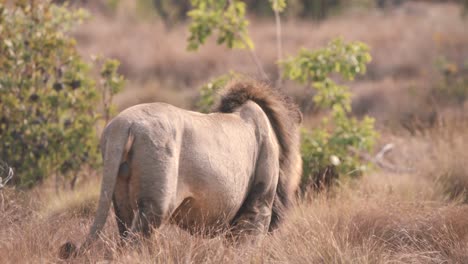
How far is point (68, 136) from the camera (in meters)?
7.76

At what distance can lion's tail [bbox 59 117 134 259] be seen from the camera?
13.9 ft

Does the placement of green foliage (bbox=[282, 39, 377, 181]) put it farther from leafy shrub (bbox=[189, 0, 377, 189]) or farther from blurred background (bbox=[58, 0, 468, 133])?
blurred background (bbox=[58, 0, 468, 133])

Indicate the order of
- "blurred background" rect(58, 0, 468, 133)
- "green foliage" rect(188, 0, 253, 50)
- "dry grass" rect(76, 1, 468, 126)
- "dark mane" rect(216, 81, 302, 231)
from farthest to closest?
1. "dry grass" rect(76, 1, 468, 126)
2. "blurred background" rect(58, 0, 468, 133)
3. "green foliage" rect(188, 0, 253, 50)
4. "dark mane" rect(216, 81, 302, 231)

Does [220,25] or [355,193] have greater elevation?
[220,25]

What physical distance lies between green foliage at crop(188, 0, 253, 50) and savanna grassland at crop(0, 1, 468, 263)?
60.1 inches

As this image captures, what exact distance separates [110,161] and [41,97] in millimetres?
3627

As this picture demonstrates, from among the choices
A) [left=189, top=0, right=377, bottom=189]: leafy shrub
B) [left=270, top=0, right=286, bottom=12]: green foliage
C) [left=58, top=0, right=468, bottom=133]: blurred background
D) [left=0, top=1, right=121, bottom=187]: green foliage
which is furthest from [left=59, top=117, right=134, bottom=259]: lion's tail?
[left=58, top=0, right=468, bottom=133]: blurred background

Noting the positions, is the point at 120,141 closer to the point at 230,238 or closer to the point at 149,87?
the point at 230,238

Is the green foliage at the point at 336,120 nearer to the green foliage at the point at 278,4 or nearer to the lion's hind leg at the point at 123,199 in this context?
the green foliage at the point at 278,4

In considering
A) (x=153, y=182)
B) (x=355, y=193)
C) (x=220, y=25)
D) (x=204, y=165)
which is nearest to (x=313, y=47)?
(x=220, y=25)

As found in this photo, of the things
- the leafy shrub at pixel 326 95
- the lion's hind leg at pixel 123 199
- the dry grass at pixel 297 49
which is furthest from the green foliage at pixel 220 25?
the dry grass at pixel 297 49

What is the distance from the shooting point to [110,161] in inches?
167

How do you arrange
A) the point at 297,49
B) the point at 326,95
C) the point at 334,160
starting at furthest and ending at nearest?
the point at 297,49 < the point at 326,95 < the point at 334,160

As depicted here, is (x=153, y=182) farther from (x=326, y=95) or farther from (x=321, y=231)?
(x=326, y=95)
